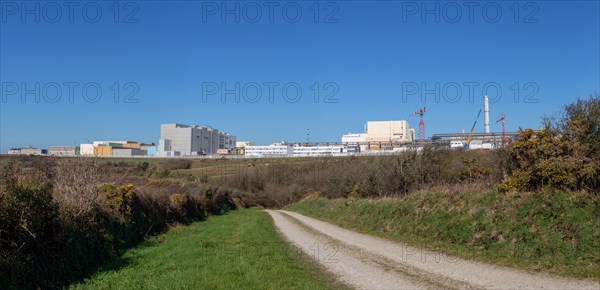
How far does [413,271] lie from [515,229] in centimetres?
438

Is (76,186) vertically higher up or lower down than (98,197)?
higher up

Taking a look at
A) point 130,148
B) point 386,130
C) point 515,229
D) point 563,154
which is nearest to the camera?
point 515,229

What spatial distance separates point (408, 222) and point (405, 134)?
153 meters

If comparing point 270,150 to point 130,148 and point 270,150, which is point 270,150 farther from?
point 130,148

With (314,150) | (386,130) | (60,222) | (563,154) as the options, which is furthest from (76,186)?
(386,130)

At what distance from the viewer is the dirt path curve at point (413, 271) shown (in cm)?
926

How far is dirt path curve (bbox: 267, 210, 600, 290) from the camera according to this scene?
9258 mm

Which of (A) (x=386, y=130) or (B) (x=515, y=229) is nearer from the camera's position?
(B) (x=515, y=229)

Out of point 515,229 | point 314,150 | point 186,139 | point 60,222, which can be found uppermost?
point 186,139

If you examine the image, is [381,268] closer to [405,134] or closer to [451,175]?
[451,175]

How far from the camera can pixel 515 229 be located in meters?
13.2

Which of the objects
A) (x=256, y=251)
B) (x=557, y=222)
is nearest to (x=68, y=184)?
(x=256, y=251)

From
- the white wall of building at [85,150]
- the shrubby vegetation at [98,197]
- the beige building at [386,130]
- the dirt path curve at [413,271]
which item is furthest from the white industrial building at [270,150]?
the dirt path curve at [413,271]

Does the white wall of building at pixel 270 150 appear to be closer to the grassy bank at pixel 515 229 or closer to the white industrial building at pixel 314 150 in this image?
the white industrial building at pixel 314 150
